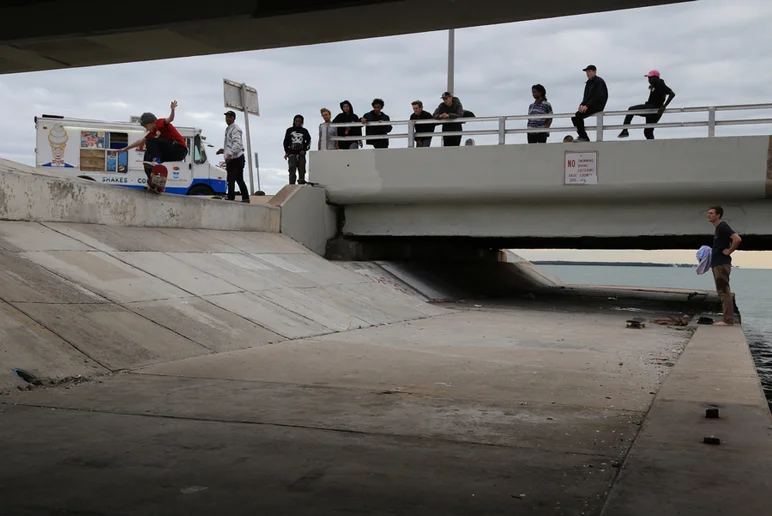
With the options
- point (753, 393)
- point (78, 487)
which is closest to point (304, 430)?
point (78, 487)

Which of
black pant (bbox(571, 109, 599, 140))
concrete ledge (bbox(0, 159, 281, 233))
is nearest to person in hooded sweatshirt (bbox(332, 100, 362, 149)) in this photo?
concrete ledge (bbox(0, 159, 281, 233))

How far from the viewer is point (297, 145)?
1909 centimetres

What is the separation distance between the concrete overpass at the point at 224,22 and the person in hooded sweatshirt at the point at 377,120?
1340cm

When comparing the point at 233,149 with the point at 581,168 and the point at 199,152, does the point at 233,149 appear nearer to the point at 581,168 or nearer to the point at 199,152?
the point at 581,168

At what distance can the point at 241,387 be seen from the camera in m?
6.27

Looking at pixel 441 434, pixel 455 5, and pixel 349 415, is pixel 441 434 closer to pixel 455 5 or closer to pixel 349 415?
pixel 349 415

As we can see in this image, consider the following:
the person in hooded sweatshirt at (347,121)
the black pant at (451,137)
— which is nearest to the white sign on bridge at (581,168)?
the black pant at (451,137)

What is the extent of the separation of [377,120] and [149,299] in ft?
36.7

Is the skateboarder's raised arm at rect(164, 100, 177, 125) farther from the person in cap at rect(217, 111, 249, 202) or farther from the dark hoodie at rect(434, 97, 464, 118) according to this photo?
the dark hoodie at rect(434, 97, 464, 118)

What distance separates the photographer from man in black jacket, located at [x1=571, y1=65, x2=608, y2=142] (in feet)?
55.3

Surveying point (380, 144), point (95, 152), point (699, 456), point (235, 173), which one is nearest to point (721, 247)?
point (699, 456)

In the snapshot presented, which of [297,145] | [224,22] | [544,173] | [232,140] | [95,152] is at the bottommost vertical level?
[544,173]

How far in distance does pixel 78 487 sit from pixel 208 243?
34.5 feet

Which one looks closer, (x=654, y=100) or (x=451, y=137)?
(x=654, y=100)
